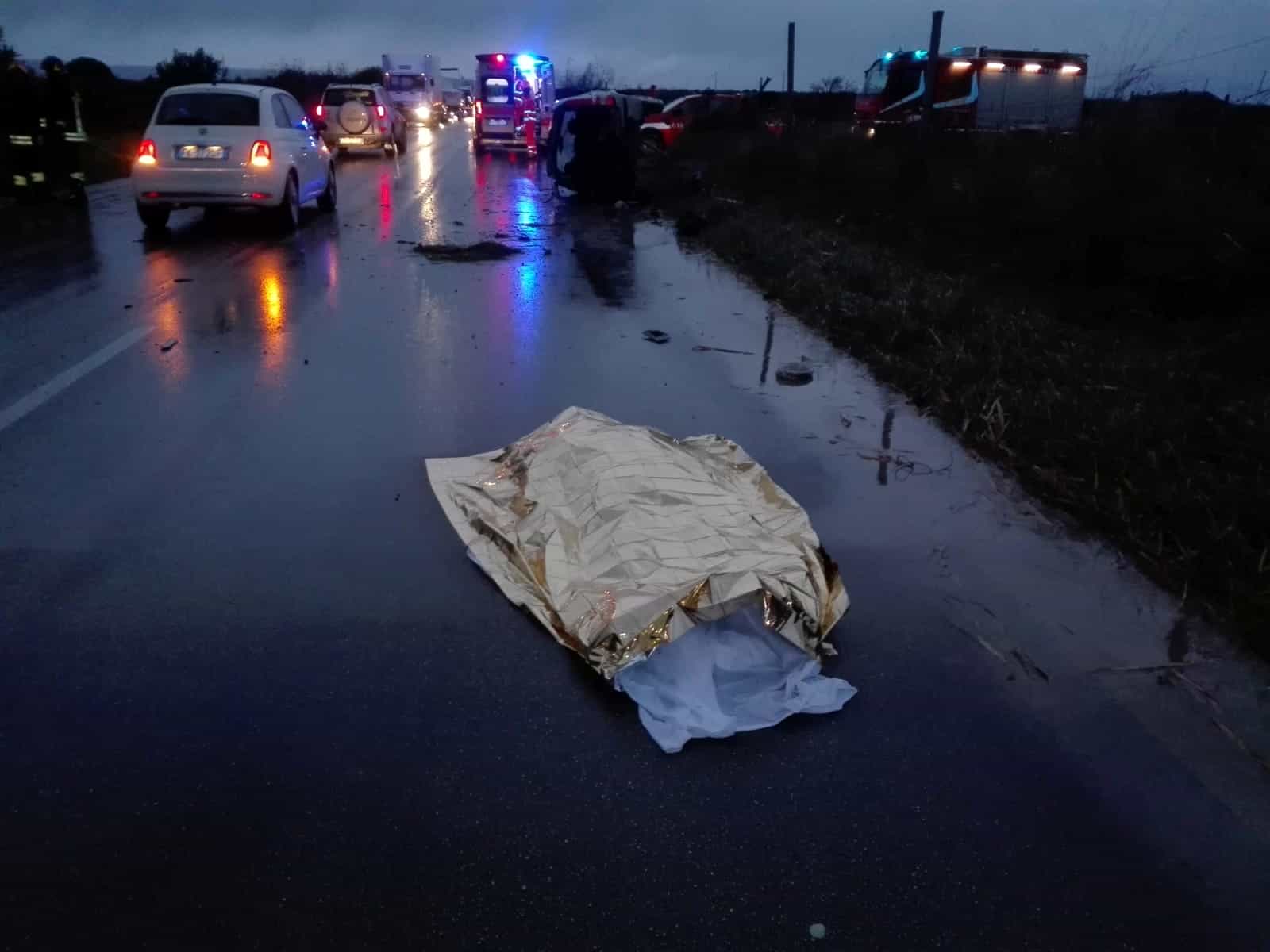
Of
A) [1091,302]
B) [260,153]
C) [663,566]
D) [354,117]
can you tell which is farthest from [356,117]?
[663,566]

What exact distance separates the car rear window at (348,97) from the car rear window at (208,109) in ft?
62.9

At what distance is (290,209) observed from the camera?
609 inches

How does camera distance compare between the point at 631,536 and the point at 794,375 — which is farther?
the point at 794,375

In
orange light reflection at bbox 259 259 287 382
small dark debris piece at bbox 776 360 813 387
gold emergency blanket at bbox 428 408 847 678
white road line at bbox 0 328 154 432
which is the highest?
gold emergency blanket at bbox 428 408 847 678

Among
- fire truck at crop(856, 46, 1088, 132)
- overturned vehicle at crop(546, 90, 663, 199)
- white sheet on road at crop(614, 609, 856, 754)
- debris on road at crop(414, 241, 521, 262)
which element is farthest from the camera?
fire truck at crop(856, 46, 1088, 132)

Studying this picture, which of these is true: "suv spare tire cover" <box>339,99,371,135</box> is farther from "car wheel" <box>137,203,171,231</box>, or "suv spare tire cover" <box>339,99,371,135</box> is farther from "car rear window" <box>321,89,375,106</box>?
"car wheel" <box>137,203,171,231</box>

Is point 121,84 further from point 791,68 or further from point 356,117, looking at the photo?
point 791,68

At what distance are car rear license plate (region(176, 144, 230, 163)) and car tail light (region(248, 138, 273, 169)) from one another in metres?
0.33

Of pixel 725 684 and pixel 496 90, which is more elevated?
pixel 496 90

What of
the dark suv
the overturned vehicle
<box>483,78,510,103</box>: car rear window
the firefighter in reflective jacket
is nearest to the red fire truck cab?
<box>483,78,510,103</box>: car rear window

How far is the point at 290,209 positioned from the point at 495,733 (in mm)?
13325

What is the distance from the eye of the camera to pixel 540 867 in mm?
3029

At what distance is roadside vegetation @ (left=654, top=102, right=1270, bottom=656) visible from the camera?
18.6 ft

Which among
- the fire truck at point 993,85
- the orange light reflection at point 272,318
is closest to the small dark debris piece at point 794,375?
the orange light reflection at point 272,318
